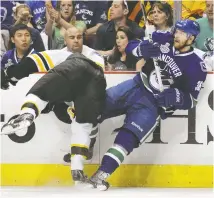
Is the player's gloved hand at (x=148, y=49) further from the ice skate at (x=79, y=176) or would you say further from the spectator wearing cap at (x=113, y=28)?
the ice skate at (x=79, y=176)

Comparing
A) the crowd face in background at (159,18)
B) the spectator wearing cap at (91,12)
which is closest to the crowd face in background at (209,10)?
the crowd face in background at (159,18)

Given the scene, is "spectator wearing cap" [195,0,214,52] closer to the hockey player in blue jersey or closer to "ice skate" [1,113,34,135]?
the hockey player in blue jersey

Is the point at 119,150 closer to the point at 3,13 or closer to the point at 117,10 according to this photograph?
the point at 117,10

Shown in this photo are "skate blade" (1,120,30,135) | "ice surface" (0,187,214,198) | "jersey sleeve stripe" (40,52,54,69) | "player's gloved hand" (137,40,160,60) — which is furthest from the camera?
"jersey sleeve stripe" (40,52,54,69)

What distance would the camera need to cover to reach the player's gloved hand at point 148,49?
3.45 m

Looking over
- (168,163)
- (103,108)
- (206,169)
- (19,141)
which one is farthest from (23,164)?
(206,169)

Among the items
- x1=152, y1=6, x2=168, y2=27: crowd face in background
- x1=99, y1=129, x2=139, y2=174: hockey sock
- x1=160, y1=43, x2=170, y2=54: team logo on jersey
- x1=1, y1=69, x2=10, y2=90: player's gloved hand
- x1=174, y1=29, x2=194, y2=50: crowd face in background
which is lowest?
x1=99, y1=129, x2=139, y2=174: hockey sock

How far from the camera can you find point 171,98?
3398 mm

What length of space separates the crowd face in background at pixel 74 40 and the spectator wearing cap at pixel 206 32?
71 centimetres

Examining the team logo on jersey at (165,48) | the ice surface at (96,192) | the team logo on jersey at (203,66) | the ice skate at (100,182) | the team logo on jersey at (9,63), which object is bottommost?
the ice surface at (96,192)

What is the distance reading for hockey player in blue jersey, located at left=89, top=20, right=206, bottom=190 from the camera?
339 centimetres

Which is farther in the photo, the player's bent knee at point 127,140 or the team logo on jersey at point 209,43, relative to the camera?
the team logo on jersey at point 209,43

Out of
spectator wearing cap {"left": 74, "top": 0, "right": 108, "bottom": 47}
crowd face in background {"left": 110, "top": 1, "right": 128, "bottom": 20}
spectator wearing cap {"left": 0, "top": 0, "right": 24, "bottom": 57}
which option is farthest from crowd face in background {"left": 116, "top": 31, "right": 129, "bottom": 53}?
spectator wearing cap {"left": 0, "top": 0, "right": 24, "bottom": 57}

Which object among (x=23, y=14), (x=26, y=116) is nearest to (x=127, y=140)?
(x=26, y=116)
